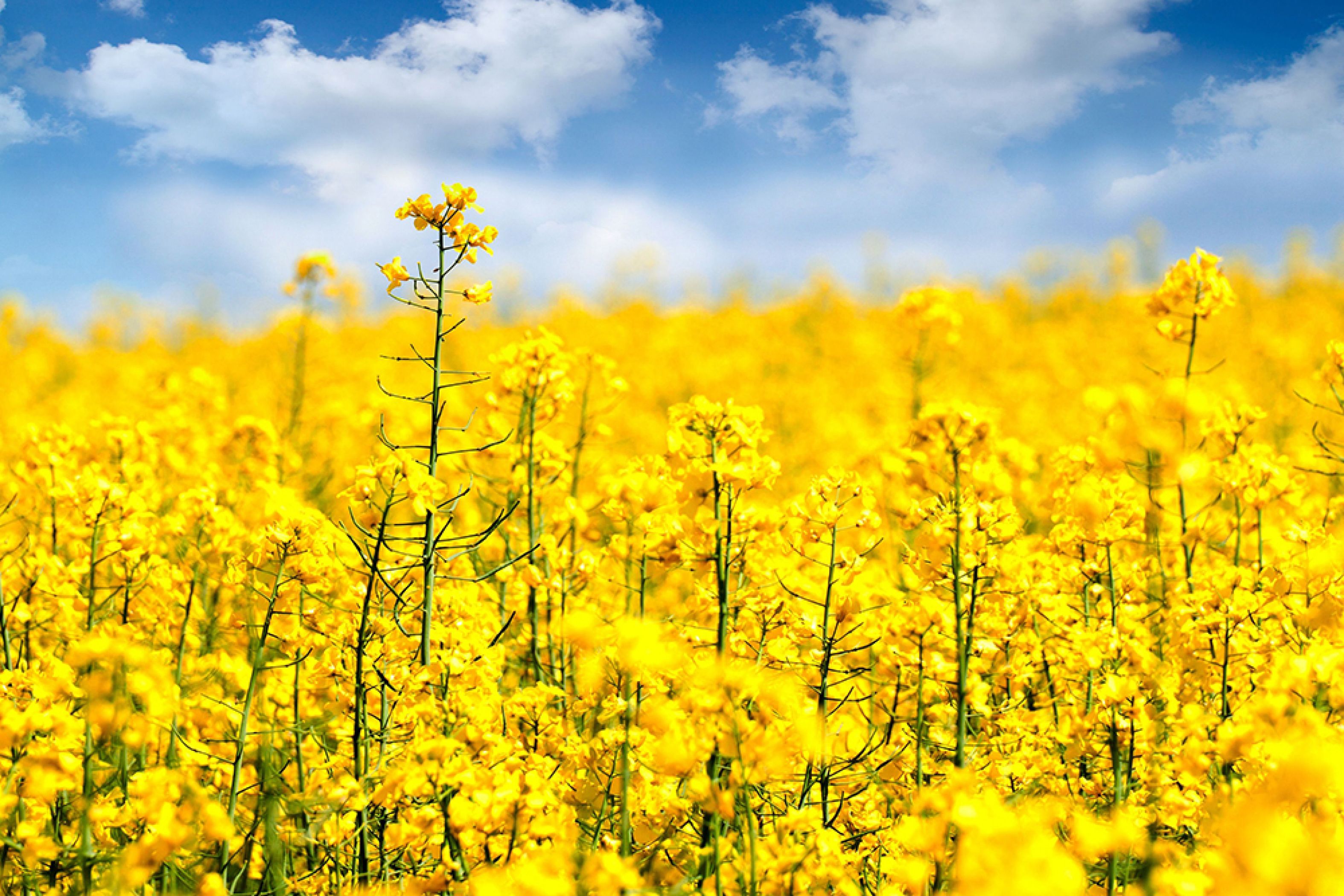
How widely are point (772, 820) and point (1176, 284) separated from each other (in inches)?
97.0

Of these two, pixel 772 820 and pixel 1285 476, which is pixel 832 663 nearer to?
pixel 772 820

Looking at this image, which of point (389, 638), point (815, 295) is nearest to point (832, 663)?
point (389, 638)

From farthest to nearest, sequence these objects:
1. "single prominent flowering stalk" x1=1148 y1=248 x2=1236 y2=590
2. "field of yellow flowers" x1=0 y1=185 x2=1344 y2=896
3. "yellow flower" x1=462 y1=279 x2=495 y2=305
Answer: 1. "single prominent flowering stalk" x1=1148 y1=248 x2=1236 y2=590
2. "yellow flower" x1=462 y1=279 x2=495 y2=305
3. "field of yellow flowers" x1=0 y1=185 x2=1344 y2=896

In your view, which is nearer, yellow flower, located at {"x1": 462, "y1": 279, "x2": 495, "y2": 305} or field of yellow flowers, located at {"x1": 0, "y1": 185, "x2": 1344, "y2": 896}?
field of yellow flowers, located at {"x1": 0, "y1": 185, "x2": 1344, "y2": 896}

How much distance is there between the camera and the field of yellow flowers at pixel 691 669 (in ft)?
5.38

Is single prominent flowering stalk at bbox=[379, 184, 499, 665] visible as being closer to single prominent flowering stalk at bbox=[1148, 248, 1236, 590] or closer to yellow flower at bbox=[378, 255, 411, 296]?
yellow flower at bbox=[378, 255, 411, 296]

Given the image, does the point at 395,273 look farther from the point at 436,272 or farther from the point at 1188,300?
the point at 1188,300

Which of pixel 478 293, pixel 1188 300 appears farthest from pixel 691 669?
pixel 1188 300

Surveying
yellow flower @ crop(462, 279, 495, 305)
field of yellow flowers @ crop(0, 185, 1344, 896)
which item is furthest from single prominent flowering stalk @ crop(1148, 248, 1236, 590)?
yellow flower @ crop(462, 279, 495, 305)

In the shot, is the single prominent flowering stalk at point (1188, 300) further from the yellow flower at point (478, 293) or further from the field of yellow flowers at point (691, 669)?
the yellow flower at point (478, 293)

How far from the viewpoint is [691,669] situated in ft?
6.33

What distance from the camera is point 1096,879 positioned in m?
2.12

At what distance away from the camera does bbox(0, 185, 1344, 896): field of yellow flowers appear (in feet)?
5.38

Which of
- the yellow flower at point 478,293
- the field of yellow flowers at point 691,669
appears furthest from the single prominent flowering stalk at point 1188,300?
the yellow flower at point 478,293
